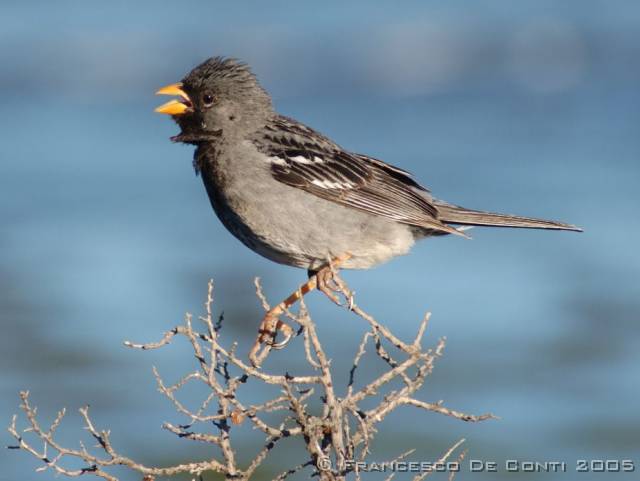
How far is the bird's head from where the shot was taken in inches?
393

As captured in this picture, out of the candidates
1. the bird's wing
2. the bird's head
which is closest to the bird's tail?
the bird's wing

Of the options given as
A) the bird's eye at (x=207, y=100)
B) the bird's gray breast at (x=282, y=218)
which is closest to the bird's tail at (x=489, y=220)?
the bird's gray breast at (x=282, y=218)

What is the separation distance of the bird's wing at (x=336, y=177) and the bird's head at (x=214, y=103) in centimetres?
18

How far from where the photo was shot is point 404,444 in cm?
1653

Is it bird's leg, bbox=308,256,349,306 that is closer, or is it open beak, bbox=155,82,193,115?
bird's leg, bbox=308,256,349,306

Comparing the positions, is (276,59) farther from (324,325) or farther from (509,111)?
(324,325)

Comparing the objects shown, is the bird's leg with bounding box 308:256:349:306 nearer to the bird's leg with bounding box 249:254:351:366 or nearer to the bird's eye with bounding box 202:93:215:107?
the bird's leg with bounding box 249:254:351:366

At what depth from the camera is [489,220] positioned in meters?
10.4

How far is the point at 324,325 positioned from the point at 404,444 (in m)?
2.32

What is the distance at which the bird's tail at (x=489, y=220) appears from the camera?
10.2 m

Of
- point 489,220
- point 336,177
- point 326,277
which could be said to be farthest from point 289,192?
point 489,220

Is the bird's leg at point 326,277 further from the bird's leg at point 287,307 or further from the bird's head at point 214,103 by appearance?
the bird's head at point 214,103

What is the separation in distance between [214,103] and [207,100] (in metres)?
0.06

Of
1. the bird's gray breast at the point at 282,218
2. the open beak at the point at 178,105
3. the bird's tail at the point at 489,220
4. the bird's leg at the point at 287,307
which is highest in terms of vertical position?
the open beak at the point at 178,105
